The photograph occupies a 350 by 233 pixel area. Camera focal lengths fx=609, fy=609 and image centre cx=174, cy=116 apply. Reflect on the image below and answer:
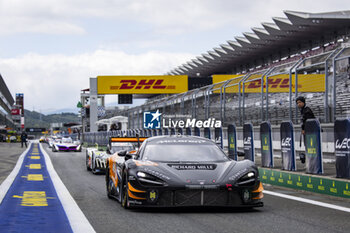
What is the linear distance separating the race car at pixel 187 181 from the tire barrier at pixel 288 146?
456 centimetres

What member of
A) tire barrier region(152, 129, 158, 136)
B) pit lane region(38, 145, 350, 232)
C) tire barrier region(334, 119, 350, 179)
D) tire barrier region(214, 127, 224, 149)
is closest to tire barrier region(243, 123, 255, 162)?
tire barrier region(214, 127, 224, 149)

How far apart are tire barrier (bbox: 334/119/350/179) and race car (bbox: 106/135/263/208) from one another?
2.53 meters

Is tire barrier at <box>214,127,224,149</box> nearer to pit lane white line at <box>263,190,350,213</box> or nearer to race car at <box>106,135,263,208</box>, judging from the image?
pit lane white line at <box>263,190,350,213</box>

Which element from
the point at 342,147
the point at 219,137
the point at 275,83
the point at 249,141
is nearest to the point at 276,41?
the point at 275,83

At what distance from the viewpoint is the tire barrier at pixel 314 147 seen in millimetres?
11570

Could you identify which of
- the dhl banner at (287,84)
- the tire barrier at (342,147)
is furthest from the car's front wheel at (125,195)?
the dhl banner at (287,84)

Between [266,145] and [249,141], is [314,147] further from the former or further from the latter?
[249,141]

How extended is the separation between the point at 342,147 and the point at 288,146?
2799mm

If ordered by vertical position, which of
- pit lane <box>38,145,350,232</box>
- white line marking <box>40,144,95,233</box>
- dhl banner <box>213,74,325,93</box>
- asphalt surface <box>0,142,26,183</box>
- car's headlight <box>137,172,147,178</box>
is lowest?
pit lane <box>38,145,350,232</box>

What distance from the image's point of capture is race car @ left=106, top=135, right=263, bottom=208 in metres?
7.83

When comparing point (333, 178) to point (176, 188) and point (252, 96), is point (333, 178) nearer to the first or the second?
point (176, 188)

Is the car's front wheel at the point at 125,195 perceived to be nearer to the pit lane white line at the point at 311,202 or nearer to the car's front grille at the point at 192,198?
the car's front grille at the point at 192,198

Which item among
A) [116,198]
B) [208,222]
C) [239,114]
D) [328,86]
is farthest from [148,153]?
[239,114]

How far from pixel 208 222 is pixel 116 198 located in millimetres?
2796
